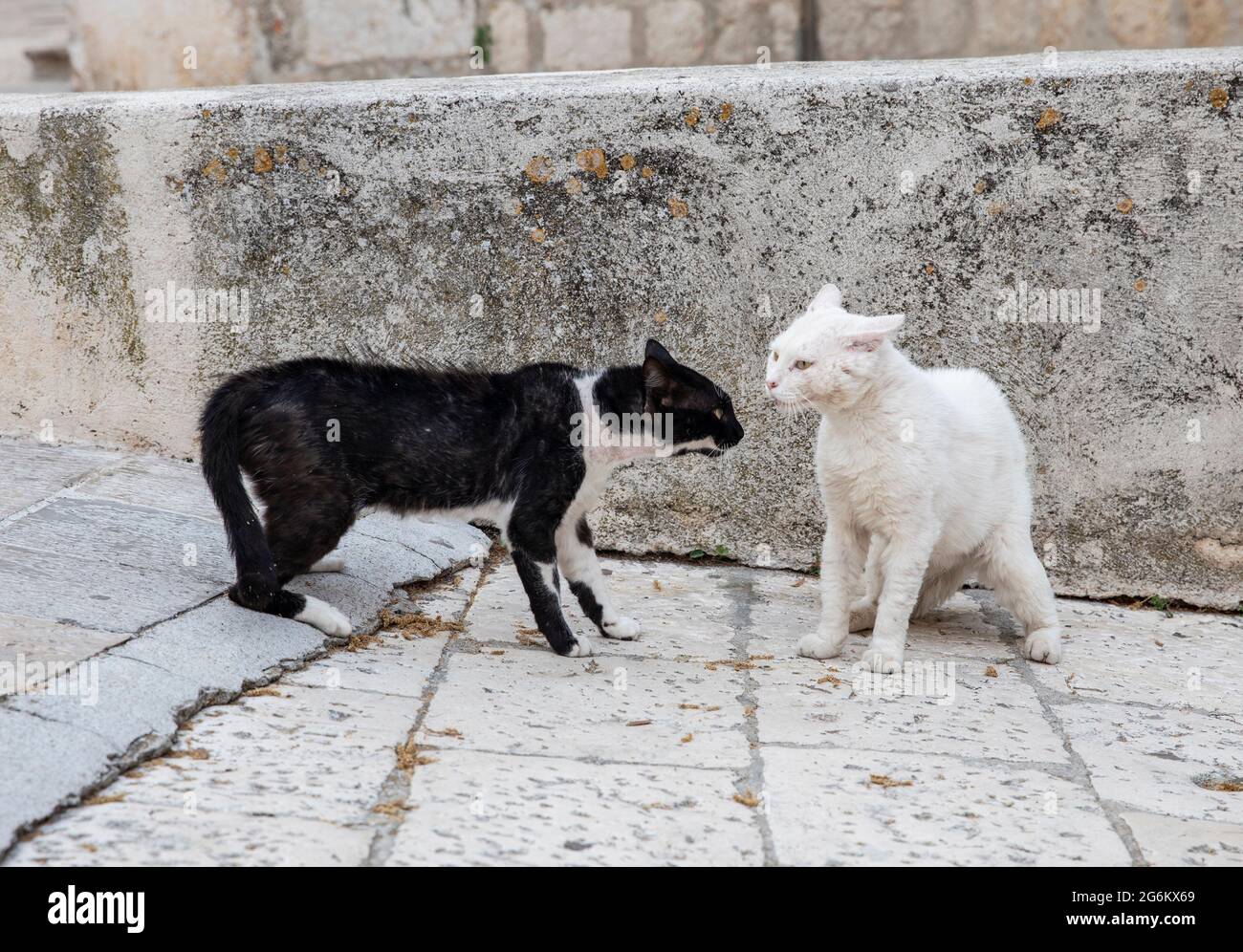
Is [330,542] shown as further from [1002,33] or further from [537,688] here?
[1002,33]

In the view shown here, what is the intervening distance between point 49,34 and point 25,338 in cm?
585

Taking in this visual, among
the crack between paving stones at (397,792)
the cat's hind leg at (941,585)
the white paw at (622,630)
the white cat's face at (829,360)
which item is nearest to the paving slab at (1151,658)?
the cat's hind leg at (941,585)

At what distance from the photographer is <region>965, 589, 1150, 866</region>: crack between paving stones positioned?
2.72 meters

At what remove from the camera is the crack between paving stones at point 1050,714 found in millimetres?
2723

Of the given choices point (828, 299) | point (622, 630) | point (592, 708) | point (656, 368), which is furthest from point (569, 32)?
point (592, 708)

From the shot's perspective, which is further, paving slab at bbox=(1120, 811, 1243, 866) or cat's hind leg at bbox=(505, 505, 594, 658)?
cat's hind leg at bbox=(505, 505, 594, 658)

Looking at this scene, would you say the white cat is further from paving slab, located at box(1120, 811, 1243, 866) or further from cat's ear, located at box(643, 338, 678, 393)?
paving slab, located at box(1120, 811, 1243, 866)

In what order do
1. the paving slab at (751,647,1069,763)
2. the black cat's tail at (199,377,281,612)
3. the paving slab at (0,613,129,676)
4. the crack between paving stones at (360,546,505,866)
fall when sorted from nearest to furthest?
the crack between paving stones at (360,546,505,866)
the paving slab at (0,613,129,676)
the paving slab at (751,647,1069,763)
the black cat's tail at (199,377,281,612)

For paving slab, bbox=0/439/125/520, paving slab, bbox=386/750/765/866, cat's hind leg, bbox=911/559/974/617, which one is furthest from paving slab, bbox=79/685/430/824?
cat's hind leg, bbox=911/559/974/617

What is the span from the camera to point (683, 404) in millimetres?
3738

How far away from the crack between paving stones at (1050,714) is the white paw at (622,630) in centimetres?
118

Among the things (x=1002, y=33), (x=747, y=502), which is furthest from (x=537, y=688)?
(x=1002, y=33)

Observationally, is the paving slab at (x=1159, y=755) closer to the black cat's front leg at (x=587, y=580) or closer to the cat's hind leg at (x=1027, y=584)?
the cat's hind leg at (x=1027, y=584)

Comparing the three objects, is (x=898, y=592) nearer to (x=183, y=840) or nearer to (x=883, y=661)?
(x=883, y=661)
